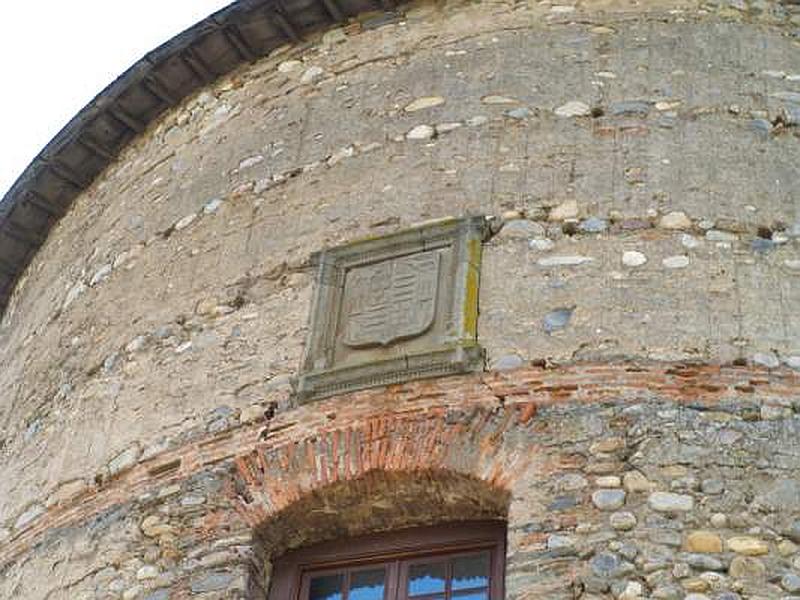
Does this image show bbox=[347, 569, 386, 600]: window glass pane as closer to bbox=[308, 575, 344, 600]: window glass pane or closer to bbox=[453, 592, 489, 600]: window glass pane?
bbox=[308, 575, 344, 600]: window glass pane

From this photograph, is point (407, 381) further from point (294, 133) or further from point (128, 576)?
point (294, 133)

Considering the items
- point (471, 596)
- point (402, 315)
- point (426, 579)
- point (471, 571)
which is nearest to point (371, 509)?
point (426, 579)

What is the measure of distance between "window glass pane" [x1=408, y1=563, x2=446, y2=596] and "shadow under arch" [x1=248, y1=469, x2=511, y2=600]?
0.91 feet

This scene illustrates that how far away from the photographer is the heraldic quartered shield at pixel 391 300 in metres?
8.97

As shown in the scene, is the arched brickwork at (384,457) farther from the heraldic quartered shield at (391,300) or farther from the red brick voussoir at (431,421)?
the heraldic quartered shield at (391,300)

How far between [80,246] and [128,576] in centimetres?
387

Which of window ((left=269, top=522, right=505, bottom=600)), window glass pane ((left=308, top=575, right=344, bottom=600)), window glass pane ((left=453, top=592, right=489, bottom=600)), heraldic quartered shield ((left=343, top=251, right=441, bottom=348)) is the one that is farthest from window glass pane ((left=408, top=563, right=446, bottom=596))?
heraldic quartered shield ((left=343, top=251, right=441, bottom=348))

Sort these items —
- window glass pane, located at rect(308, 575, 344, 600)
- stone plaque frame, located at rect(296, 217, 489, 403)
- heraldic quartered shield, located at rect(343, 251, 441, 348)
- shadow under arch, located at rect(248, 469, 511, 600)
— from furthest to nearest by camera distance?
Result: heraldic quartered shield, located at rect(343, 251, 441, 348) → stone plaque frame, located at rect(296, 217, 489, 403) → window glass pane, located at rect(308, 575, 344, 600) → shadow under arch, located at rect(248, 469, 511, 600)

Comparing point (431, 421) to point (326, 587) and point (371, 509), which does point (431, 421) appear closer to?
point (371, 509)

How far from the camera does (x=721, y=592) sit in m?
7.40

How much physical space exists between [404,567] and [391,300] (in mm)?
1553

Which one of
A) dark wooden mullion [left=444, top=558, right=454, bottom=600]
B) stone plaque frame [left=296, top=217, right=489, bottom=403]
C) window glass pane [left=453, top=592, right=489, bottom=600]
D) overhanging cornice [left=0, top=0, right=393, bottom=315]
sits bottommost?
window glass pane [left=453, top=592, right=489, bottom=600]

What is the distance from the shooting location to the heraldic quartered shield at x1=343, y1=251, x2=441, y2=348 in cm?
897

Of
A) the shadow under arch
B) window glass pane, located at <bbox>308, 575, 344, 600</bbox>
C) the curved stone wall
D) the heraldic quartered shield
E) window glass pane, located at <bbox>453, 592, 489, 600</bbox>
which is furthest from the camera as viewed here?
the heraldic quartered shield
